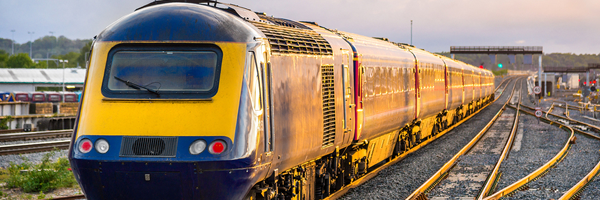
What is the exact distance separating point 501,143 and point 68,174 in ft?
51.5

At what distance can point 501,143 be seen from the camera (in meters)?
23.1

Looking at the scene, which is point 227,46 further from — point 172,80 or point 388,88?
point 388,88

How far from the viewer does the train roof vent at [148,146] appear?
265 inches

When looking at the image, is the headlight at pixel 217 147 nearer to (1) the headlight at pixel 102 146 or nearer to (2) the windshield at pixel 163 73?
(2) the windshield at pixel 163 73

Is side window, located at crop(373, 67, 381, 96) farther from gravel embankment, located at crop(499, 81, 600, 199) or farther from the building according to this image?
the building

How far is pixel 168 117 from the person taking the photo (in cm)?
680

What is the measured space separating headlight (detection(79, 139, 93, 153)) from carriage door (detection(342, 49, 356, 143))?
512 cm

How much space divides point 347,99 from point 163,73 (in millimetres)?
4711

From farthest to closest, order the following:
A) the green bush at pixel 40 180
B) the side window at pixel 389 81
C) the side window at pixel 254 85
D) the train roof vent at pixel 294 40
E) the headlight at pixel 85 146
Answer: the side window at pixel 389 81 → the green bush at pixel 40 180 → the train roof vent at pixel 294 40 → the side window at pixel 254 85 → the headlight at pixel 85 146

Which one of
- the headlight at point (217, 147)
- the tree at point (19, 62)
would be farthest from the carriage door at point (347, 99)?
the tree at point (19, 62)

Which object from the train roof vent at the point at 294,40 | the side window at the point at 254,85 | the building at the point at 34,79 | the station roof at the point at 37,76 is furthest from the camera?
the station roof at the point at 37,76

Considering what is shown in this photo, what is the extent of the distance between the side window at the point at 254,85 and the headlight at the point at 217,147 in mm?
634

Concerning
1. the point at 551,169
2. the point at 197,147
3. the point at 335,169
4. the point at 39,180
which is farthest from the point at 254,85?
the point at 551,169

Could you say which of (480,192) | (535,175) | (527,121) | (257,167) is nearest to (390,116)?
(480,192)
